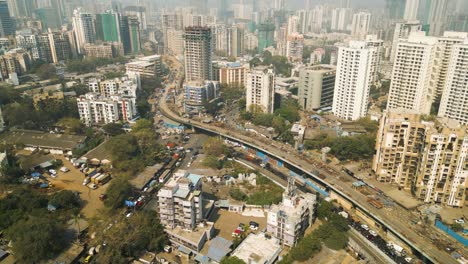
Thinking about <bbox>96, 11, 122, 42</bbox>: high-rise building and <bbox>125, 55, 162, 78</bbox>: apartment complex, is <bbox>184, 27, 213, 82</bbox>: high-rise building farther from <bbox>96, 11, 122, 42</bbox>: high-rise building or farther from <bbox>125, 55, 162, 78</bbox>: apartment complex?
<bbox>96, 11, 122, 42</bbox>: high-rise building

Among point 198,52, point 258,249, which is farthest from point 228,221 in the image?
point 198,52

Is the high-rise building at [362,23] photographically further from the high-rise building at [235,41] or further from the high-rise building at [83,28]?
the high-rise building at [83,28]

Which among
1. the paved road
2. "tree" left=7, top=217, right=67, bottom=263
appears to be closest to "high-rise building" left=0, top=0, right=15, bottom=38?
the paved road

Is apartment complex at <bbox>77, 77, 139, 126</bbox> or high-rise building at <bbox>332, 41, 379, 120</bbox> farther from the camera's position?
apartment complex at <bbox>77, 77, 139, 126</bbox>

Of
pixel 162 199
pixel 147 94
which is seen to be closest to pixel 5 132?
pixel 147 94

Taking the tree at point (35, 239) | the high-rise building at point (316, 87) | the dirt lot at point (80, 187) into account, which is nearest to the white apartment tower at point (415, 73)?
the high-rise building at point (316, 87)

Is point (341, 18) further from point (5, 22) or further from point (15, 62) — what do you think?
point (15, 62)

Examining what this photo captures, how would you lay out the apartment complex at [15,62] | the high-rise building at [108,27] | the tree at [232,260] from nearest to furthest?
the tree at [232,260] → the apartment complex at [15,62] → the high-rise building at [108,27]

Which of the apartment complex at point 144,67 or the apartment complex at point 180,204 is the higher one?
the apartment complex at point 144,67
